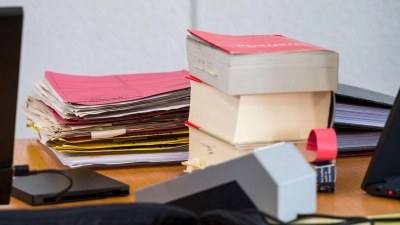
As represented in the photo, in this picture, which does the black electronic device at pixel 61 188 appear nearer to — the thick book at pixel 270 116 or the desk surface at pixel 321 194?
the desk surface at pixel 321 194

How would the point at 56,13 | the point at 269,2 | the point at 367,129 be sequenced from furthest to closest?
the point at 269,2 → the point at 56,13 → the point at 367,129

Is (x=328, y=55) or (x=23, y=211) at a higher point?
(x=328, y=55)

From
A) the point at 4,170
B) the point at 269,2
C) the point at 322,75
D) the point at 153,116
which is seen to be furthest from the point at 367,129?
the point at 269,2

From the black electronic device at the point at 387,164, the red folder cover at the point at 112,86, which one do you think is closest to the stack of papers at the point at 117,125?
the red folder cover at the point at 112,86

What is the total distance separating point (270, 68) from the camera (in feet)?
2.81

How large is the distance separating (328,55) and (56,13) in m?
1.75

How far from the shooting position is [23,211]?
575 mm

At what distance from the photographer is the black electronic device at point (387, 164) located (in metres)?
0.81

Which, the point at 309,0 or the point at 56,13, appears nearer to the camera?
the point at 56,13

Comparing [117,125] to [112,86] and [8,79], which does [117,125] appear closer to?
[112,86]

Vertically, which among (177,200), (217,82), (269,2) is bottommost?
(177,200)

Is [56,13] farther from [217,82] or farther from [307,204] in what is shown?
[307,204]

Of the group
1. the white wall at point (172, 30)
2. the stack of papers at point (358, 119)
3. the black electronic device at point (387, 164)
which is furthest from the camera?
the white wall at point (172, 30)

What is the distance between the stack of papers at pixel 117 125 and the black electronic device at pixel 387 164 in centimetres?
37
